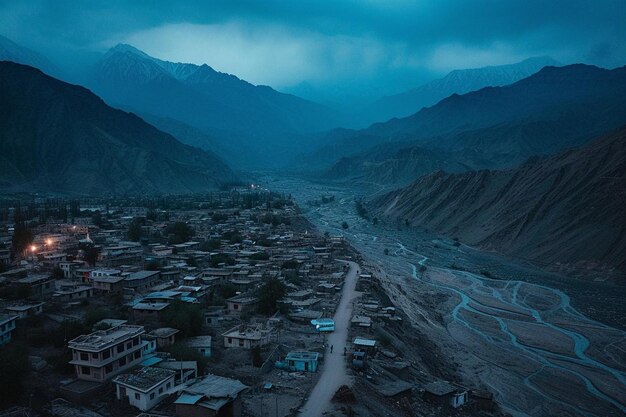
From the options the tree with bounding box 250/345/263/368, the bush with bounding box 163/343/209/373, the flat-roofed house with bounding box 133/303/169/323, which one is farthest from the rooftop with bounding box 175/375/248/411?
the flat-roofed house with bounding box 133/303/169/323

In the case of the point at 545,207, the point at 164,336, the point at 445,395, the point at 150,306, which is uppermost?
the point at 545,207

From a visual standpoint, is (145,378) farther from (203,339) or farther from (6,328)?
(6,328)

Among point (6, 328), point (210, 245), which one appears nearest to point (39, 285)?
point (6, 328)

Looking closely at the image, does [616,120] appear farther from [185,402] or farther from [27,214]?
[185,402]

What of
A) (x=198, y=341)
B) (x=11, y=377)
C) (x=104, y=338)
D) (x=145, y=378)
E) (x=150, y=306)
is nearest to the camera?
(x=11, y=377)

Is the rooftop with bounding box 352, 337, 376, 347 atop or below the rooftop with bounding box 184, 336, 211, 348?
below

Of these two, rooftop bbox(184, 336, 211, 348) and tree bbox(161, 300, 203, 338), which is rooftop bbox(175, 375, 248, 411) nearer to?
rooftop bbox(184, 336, 211, 348)
